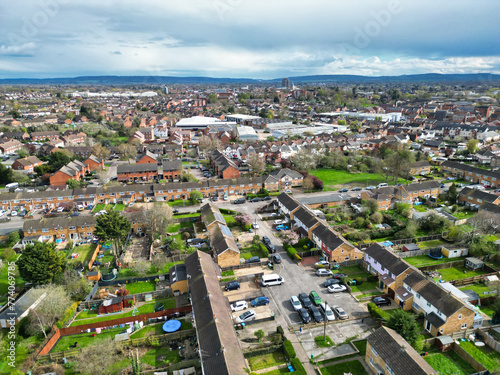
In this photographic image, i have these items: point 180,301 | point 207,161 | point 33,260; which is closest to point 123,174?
point 207,161

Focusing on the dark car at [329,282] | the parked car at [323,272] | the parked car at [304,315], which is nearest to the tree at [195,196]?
the parked car at [323,272]

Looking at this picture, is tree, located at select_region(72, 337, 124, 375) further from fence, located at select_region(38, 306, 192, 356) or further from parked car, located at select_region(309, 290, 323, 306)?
parked car, located at select_region(309, 290, 323, 306)

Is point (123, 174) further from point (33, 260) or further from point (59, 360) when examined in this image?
point (59, 360)

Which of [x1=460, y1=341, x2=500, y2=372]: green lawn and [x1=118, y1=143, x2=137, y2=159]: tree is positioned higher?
[x1=118, y1=143, x2=137, y2=159]: tree

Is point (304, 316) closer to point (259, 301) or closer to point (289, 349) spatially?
point (289, 349)

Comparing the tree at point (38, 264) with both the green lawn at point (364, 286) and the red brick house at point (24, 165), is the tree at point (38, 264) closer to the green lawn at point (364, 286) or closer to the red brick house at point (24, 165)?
the green lawn at point (364, 286)

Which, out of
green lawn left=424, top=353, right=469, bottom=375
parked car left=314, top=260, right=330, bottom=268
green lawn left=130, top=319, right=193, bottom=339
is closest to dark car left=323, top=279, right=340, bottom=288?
parked car left=314, top=260, right=330, bottom=268

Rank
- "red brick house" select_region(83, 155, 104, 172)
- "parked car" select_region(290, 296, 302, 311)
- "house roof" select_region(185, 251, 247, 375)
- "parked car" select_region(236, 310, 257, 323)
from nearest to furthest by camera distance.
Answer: "house roof" select_region(185, 251, 247, 375)
"parked car" select_region(236, 310, 257, 323)
"parked car" select_region(290, 296, 302, 311)
"red brick house" select_region(83, 155, 104, 172)
